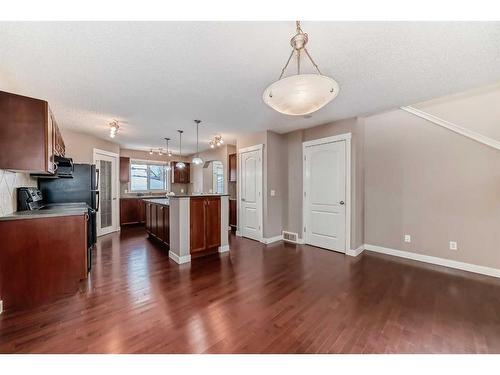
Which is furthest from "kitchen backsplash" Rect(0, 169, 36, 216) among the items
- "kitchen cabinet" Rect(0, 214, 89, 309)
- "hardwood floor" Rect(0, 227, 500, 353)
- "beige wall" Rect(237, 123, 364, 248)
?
"beige wall" Rect(237, 123, 364, 248)

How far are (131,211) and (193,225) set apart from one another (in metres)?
4.08

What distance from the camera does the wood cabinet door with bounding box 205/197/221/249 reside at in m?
3.70

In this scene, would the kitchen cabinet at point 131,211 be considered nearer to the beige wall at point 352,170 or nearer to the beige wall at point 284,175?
the beige wall at point 284,175

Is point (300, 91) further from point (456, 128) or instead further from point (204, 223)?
point (456, 128)

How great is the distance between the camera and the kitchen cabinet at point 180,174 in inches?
298

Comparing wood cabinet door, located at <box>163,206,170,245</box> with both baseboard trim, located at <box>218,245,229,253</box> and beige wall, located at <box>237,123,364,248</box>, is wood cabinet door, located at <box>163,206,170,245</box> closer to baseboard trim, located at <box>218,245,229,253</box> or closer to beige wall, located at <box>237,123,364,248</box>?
baseboard trim, located at <box>218,245,229,253</box>

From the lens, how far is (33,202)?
2.83 metres

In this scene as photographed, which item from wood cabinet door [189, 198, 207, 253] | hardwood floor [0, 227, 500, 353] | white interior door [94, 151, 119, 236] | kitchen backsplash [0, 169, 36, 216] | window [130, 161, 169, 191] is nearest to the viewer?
hardwood floor [0, 227, 500, 353]

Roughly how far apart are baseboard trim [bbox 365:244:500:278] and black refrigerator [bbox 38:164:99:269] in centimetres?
507

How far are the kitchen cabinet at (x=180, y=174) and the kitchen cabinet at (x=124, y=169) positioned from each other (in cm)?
140

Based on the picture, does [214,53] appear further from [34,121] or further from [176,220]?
[176,220]

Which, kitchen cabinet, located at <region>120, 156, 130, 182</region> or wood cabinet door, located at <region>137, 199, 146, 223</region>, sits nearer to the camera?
kitchen cabinet, located at <region>120, 156, 130, 182</region>

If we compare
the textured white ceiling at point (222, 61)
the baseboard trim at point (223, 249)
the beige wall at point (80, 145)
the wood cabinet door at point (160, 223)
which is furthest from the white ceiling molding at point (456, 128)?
the beige wall at point (80, 145)
